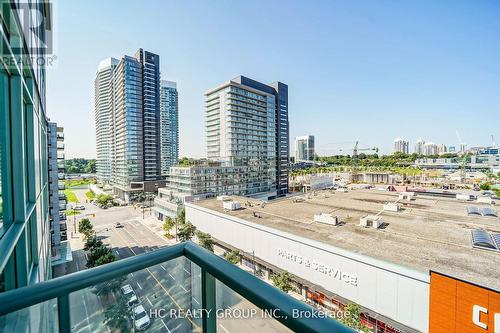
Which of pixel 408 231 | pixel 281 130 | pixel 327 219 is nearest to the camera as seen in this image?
pixel 408 231

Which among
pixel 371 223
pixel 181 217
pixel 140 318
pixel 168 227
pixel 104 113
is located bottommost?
pixel 168 227

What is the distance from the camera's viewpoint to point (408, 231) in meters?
10.5

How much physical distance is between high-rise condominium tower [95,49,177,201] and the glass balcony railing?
34.4m

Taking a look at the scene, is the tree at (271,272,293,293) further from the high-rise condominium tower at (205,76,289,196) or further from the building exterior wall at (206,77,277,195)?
the high-rise condominium tower at (205,76,289,196)

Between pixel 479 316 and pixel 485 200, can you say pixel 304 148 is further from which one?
pixel 479 316

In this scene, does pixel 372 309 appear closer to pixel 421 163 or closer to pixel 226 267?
pixel 226 267

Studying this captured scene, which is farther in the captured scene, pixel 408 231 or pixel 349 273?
pixel 408 231

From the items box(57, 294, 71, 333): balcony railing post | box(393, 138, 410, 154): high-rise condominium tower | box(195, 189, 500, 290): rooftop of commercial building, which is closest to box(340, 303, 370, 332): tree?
box(195, 189, 500, 290): rooftop of commercial building

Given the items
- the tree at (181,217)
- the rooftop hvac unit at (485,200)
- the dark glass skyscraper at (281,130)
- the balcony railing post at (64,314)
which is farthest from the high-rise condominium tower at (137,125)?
the balcony railing post at (64,314)

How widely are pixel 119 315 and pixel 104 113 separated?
48.1 metres

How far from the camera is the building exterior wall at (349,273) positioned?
6.89 meters

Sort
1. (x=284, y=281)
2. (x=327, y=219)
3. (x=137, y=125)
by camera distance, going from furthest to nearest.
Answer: (x=137, y=125) < (x=327, y=219) < (x=284, y=281)

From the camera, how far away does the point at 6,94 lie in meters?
1.50

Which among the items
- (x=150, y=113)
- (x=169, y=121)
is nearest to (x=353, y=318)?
(x=150, y=113)
